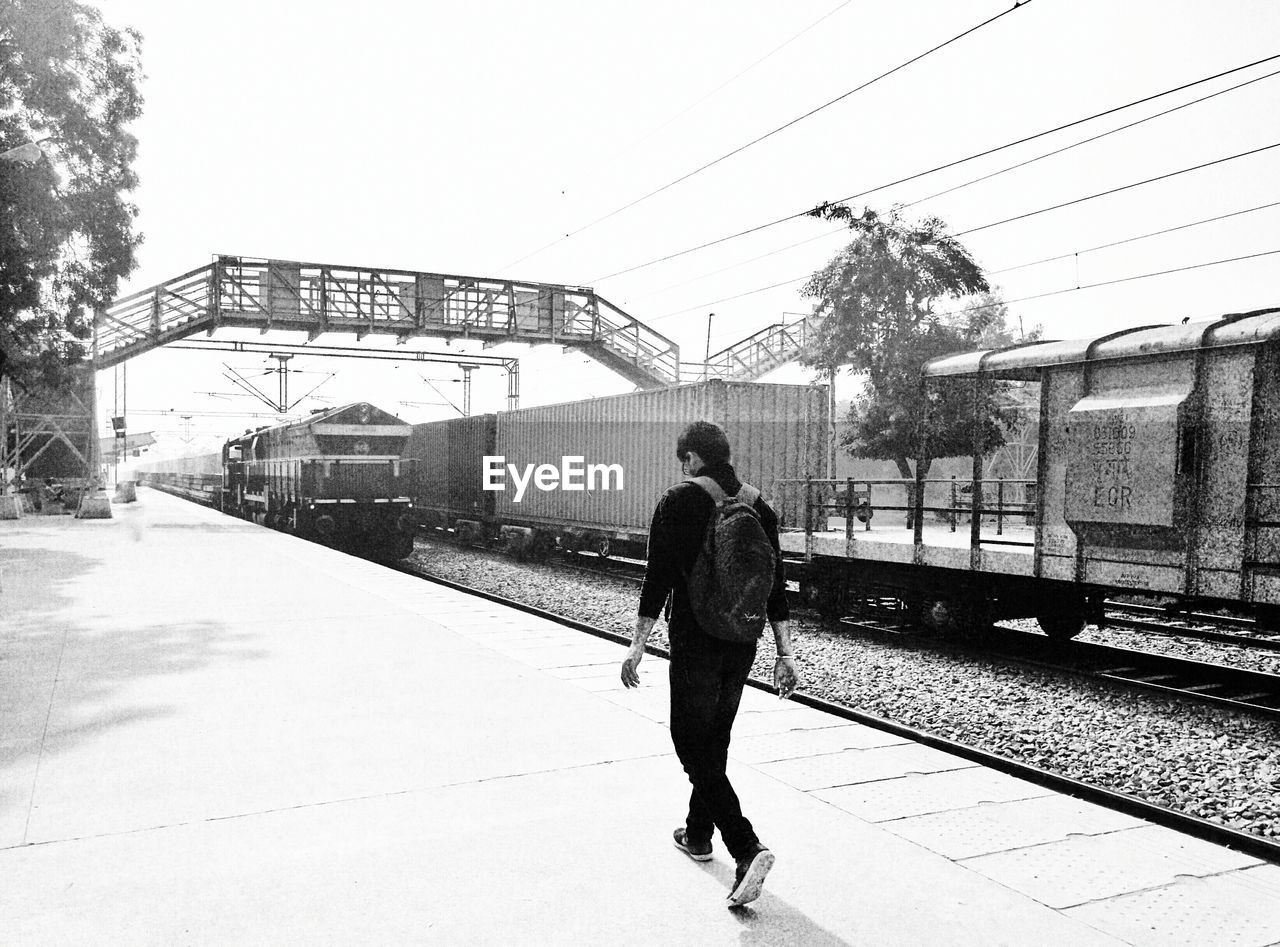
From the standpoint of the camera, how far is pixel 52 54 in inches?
785

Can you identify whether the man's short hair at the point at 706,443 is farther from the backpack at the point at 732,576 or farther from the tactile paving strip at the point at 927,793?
the tactile paving strip at the point at 927,793

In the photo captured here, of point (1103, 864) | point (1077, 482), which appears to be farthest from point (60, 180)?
point (1103, 864)

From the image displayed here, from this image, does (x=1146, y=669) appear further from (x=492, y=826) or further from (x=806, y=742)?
(x=492, y=826)

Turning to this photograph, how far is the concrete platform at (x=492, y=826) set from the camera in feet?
11.1

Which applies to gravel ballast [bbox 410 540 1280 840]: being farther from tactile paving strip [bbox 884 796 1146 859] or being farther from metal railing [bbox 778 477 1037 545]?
metal railing [bbox 778 477 1037 545]

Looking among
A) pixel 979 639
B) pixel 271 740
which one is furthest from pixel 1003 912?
pixel 979 639

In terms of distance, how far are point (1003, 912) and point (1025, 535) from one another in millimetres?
9660

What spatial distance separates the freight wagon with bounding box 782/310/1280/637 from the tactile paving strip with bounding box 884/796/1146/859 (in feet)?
12.7

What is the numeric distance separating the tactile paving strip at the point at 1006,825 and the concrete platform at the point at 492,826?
2 cm

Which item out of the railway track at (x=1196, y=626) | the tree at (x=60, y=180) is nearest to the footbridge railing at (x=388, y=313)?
the tree at (x=60, y=180)

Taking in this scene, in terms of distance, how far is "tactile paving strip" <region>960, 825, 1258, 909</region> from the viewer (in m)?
3.73

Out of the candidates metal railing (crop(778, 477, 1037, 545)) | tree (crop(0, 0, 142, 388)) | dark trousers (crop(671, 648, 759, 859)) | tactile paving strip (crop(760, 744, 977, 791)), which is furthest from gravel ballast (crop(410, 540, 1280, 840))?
tree (crop(0, 0, 142, 388))

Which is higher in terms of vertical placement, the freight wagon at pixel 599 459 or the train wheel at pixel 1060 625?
the freight wagon at pixel 599 459

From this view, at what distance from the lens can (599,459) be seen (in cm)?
1797
